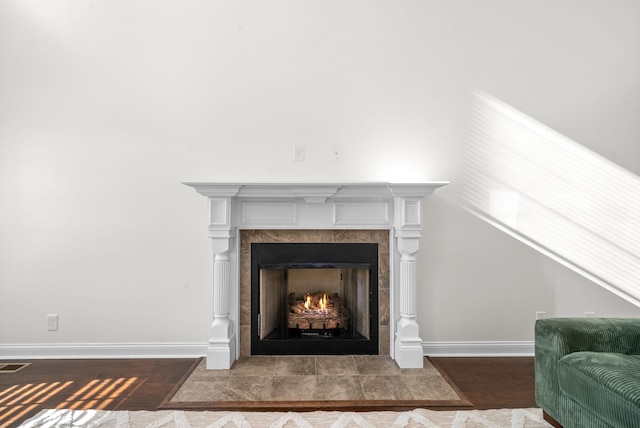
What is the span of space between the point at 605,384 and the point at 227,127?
255 centimetres

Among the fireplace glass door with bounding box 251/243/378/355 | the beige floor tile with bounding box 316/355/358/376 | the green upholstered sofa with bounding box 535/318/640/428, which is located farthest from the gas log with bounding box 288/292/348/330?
the green upholstered sofa with bounding box 535/318/640/428

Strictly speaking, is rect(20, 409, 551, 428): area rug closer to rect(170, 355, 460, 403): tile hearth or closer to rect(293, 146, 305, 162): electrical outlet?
rect(170, 355, 460, 403): tile hearth

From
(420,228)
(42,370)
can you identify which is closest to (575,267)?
(420,228)

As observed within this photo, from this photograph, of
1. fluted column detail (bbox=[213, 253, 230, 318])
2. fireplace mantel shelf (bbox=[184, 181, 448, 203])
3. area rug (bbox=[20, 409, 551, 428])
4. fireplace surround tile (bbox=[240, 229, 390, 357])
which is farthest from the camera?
fireplace surround tile (bbox=[240, 229, 390, 357])

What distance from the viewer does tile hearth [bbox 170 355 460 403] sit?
7.21 ft

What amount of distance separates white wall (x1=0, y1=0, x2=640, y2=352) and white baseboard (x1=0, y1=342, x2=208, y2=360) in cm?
5

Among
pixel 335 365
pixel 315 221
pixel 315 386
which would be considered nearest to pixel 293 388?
pixel 315 386

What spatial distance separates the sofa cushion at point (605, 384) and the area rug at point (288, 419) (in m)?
0.38

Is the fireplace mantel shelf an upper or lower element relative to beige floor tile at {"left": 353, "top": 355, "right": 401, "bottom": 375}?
upper

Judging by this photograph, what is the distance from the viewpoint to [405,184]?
2.47 meters

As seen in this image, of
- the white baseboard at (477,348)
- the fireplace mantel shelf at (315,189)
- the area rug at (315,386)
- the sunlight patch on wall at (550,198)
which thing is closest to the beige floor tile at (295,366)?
the area rug at (315,386)

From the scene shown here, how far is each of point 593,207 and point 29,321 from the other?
4174 millimetres

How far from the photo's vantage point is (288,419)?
1.96 meters

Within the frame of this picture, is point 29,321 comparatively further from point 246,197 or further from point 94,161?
point 246,197
